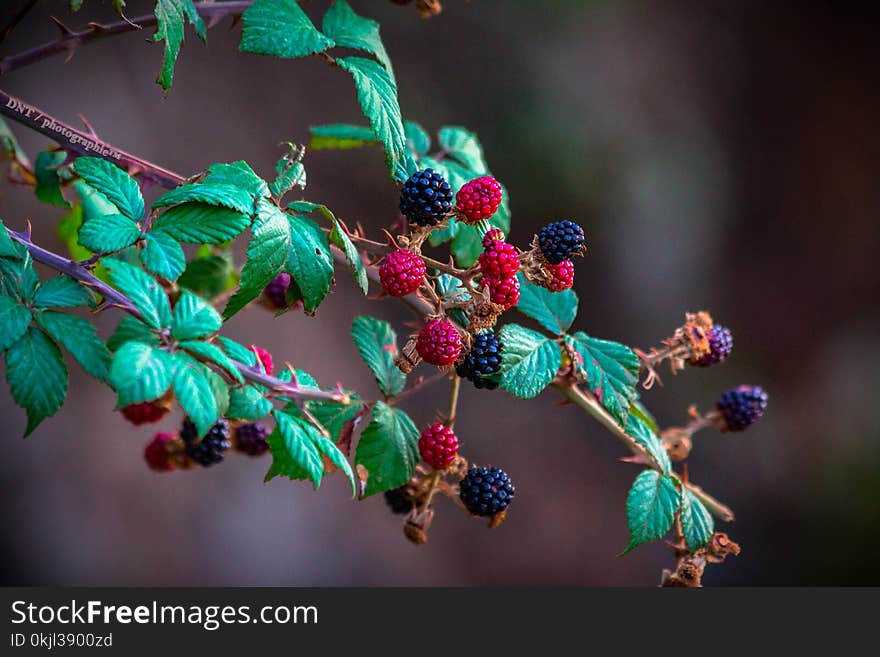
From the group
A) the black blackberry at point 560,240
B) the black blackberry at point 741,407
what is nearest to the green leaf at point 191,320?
the black blackberry at point 560,240

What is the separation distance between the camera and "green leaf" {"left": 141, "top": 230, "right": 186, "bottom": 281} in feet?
2.52

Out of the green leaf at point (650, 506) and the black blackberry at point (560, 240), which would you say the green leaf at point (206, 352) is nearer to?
the black blackberry at point (560, 240)

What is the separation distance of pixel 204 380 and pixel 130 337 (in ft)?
0.27

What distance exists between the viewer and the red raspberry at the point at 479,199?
0.86 m

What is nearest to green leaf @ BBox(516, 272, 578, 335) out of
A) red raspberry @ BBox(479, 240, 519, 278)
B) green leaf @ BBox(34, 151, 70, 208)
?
red raspberry @ BBox(479, 240, 519, 278)

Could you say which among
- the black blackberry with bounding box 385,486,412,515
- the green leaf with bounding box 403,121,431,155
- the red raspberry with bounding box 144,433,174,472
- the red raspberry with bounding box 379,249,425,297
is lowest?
the red raspberry with bounding box 144,433,174,472

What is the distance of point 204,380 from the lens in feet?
2.32

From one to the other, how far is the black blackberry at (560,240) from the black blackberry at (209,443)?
45 cm

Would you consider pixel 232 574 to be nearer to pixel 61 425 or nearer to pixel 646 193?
pixel 61 425

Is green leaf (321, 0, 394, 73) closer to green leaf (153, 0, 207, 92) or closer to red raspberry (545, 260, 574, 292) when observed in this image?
green leaf (153, 0, 207, 92)

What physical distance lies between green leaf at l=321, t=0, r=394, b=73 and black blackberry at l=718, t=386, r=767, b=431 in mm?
637

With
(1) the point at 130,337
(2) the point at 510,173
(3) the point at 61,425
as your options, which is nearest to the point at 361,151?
(2) the point at 510,173

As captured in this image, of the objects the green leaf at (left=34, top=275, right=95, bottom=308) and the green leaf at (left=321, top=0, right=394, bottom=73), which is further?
the green leaf at (left=321, top=0, right=394, bottom=73)

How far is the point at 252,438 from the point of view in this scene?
1.11m
